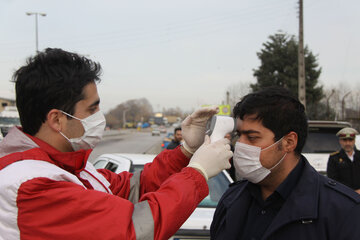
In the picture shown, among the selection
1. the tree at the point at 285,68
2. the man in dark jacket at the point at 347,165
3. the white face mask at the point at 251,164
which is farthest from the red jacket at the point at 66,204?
the tree at the point at 285,68

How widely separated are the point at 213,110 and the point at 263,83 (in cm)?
2944

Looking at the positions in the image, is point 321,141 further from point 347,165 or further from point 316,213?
point 316,213

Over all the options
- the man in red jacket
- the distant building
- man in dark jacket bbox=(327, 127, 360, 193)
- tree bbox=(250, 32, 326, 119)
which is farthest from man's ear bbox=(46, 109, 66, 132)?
tree bbox=(250, 32, 326, 119)

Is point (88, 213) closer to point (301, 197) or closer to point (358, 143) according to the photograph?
point (301, 197)

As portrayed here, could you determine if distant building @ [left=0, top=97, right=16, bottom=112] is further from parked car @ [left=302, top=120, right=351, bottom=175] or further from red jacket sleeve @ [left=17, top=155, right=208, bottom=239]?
red jacket sleeve @ [left=17, top=155, right=208, bottom=239]

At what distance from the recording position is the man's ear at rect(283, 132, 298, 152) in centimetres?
Result: 214

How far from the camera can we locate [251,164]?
219 cm

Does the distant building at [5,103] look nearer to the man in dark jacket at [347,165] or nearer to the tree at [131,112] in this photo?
the man in dark jacket at [347,165]

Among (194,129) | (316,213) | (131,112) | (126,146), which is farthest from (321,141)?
(131,112)

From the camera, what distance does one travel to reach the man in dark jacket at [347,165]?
4996 millimetres

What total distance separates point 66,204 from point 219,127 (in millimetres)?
936

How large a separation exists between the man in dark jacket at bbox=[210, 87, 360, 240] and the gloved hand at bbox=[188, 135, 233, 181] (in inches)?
18.9

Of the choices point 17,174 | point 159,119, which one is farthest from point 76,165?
point 159,119

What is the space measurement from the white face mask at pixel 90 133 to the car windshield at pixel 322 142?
5353mm
